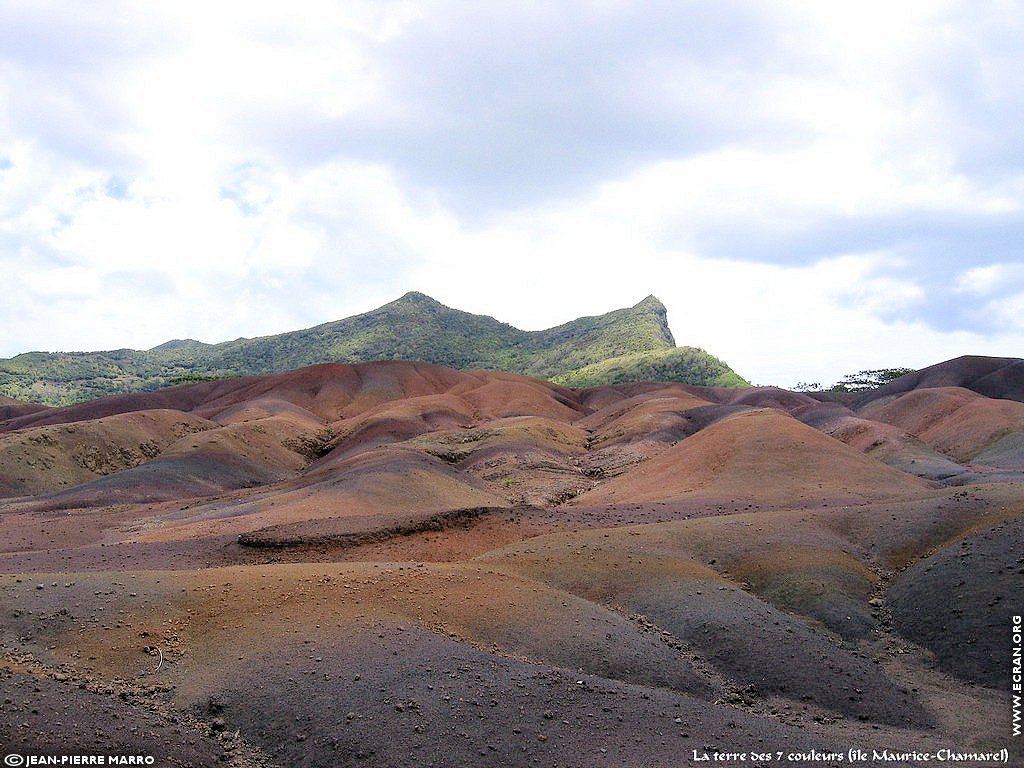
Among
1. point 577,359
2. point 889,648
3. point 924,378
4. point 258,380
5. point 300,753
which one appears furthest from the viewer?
point 577,359

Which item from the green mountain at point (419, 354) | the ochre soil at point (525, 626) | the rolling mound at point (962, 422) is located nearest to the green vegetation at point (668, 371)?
the green mountain at point (419, 354)

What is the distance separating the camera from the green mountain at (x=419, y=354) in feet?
405

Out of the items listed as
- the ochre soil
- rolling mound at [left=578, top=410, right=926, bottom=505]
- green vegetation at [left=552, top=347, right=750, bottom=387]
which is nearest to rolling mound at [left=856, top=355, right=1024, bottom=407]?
green vegetation at [left=552, top=347, right=750, bottom=387]

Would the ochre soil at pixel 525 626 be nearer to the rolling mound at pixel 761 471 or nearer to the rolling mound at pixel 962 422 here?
the rolling mound at pixel 761 471

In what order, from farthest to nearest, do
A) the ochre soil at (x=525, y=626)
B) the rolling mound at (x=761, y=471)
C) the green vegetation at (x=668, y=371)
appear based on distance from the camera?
the green vegetation at (x=668, y=371)
the rolling mound at (x=761, y=471)
the ochre soil at (x=525, y=626)

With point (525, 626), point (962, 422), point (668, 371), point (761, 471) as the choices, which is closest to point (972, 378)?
point (962, 422)

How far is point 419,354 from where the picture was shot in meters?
158

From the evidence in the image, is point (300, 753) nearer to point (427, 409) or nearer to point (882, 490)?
point (882, 490)

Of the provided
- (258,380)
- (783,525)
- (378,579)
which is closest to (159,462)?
(378,579)

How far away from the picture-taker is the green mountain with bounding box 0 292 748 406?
123500mm

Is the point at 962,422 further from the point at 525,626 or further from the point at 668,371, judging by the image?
the point at 668,371

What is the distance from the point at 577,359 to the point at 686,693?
135 metres

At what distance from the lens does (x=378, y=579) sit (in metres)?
15.7

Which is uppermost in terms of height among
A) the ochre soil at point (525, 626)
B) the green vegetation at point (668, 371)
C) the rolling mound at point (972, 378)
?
the green vegetation at point (668, 371)
